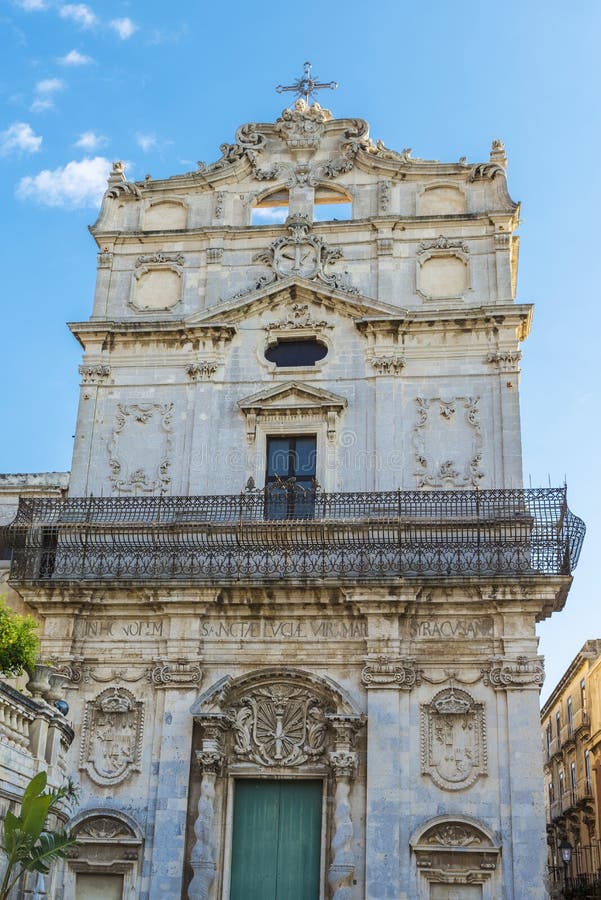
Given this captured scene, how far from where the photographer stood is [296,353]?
19.7 metres

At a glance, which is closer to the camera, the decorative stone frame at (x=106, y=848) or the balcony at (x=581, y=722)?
the decorative stone frame at (x=106, y=848)

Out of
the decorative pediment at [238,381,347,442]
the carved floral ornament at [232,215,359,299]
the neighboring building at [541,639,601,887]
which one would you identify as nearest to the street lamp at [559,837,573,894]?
the neighboring building at [541,639,601,887]

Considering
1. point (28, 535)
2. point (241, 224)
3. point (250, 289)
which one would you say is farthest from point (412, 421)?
point (28, 535)

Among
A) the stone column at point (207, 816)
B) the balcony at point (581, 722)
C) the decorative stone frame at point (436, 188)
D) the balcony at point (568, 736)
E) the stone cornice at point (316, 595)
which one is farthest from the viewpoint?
the balcony at point (568, 736)

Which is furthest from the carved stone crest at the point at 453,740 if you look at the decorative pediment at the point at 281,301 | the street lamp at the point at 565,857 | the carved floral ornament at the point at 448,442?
the street lamp at the point at 565,857

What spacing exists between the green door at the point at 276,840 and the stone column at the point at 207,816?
1.75 ft

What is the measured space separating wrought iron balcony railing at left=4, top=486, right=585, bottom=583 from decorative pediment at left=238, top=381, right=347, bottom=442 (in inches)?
53.5

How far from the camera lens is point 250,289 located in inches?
793

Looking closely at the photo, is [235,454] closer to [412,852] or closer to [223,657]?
[223,657]

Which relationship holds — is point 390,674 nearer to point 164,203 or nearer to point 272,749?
point 272,749

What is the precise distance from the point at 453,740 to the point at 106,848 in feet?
17.4

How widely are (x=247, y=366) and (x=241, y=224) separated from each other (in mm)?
3082

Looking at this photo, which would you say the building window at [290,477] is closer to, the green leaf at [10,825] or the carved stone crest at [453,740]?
the carved stone crest at [453,740]

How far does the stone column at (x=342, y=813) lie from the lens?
15336 millimetres
